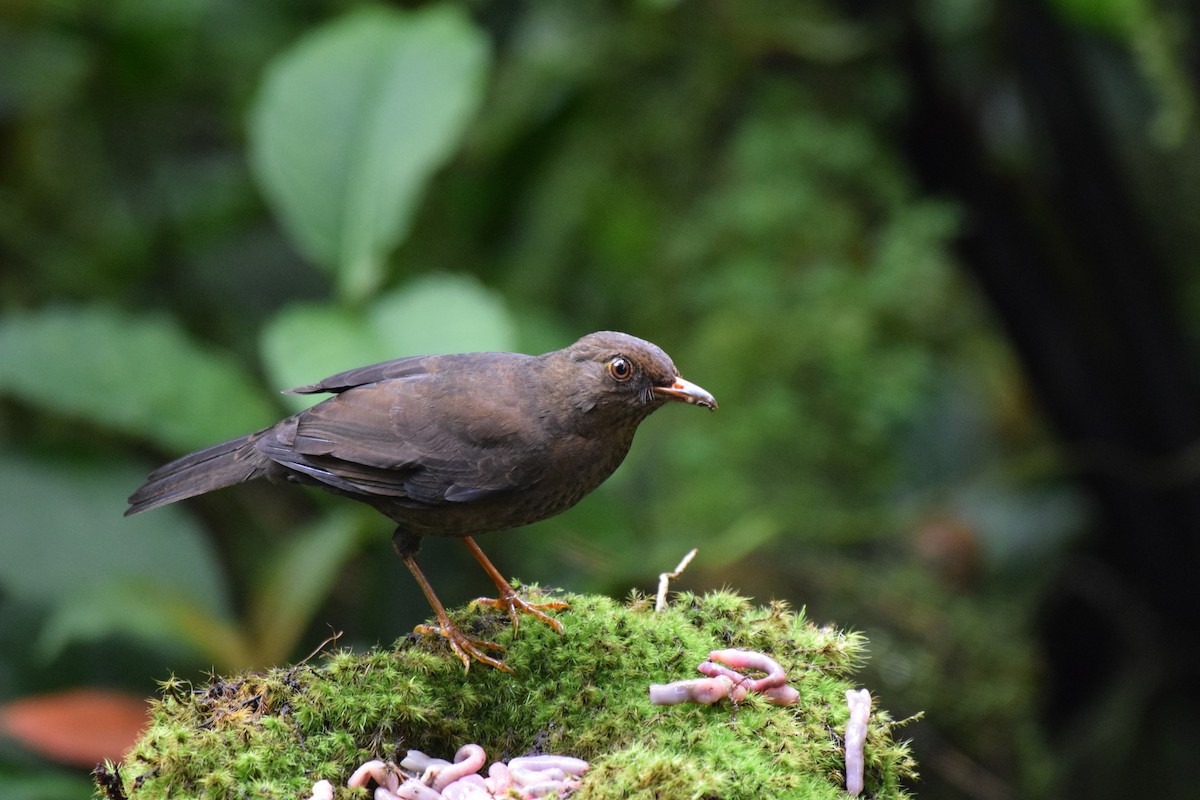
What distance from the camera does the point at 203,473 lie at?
3.39 metres

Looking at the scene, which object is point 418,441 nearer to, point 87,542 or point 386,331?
point 386,331

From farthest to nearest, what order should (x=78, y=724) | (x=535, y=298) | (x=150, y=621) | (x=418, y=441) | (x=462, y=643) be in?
1. (x=535, y=298)
2. (x=150, y=621)
3. (x=78, y=724)
4. (x=418, y=441)
5. (x=462, y=643)

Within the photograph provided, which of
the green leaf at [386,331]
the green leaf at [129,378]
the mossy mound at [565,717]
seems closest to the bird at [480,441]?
the mossy mound at [565,717]

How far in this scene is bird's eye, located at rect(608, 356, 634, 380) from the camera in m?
3.07

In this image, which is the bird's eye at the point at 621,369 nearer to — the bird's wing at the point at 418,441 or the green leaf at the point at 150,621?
the bird's wing at the point at 418,441

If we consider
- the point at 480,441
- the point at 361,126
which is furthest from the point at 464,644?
the point at 361,126

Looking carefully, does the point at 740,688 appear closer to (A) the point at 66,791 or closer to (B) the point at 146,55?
(A) the point at 66,791

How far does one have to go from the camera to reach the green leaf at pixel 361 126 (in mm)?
4961

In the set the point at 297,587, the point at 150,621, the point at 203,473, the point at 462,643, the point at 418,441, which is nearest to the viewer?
the point at 462,643

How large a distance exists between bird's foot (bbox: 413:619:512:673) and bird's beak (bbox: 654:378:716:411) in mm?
759

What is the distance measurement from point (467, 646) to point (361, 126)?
3.06 metres

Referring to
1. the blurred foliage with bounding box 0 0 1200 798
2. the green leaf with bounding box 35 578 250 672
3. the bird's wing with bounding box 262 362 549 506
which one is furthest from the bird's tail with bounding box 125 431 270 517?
the green leaf with bounding box 35 578 250 672

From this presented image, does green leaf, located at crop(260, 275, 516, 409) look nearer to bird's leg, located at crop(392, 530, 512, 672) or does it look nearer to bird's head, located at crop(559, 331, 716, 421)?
bird's head, located at crop(559, 331, 716, 421)

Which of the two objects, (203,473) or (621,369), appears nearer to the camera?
(621,369)
